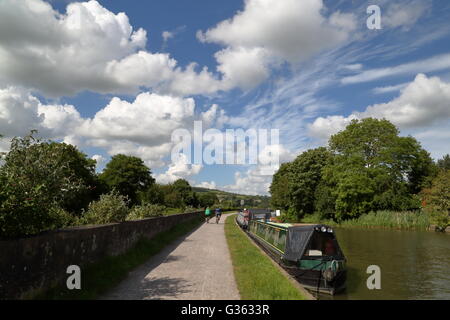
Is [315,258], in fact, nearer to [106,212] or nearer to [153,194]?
[106,212]

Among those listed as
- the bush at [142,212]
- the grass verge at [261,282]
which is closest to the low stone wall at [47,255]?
the grass verge at [261,282]

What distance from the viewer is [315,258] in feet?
32.9

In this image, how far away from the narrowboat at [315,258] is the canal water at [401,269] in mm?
547

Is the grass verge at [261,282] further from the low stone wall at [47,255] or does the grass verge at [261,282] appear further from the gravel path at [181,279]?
the low stone wall at [47,255]

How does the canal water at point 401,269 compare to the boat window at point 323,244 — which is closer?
the canal water at point 401,269

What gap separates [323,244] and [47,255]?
7.90 metres

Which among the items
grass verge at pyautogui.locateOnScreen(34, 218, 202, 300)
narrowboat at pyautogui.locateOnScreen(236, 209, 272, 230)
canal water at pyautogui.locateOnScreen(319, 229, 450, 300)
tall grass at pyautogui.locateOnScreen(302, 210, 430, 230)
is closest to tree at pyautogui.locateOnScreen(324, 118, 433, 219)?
tall grass at pyautogui.locateOnScreen(302, 210, 430, 230)

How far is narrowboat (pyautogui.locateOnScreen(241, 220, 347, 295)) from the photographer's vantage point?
967cm

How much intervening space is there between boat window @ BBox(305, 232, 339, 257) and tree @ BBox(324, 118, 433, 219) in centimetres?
2780

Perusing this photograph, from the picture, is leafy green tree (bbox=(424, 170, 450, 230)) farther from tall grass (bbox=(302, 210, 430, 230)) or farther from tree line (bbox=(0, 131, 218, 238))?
tree line (bbox=(0, 131, 218, 238))

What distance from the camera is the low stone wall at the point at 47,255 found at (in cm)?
491
